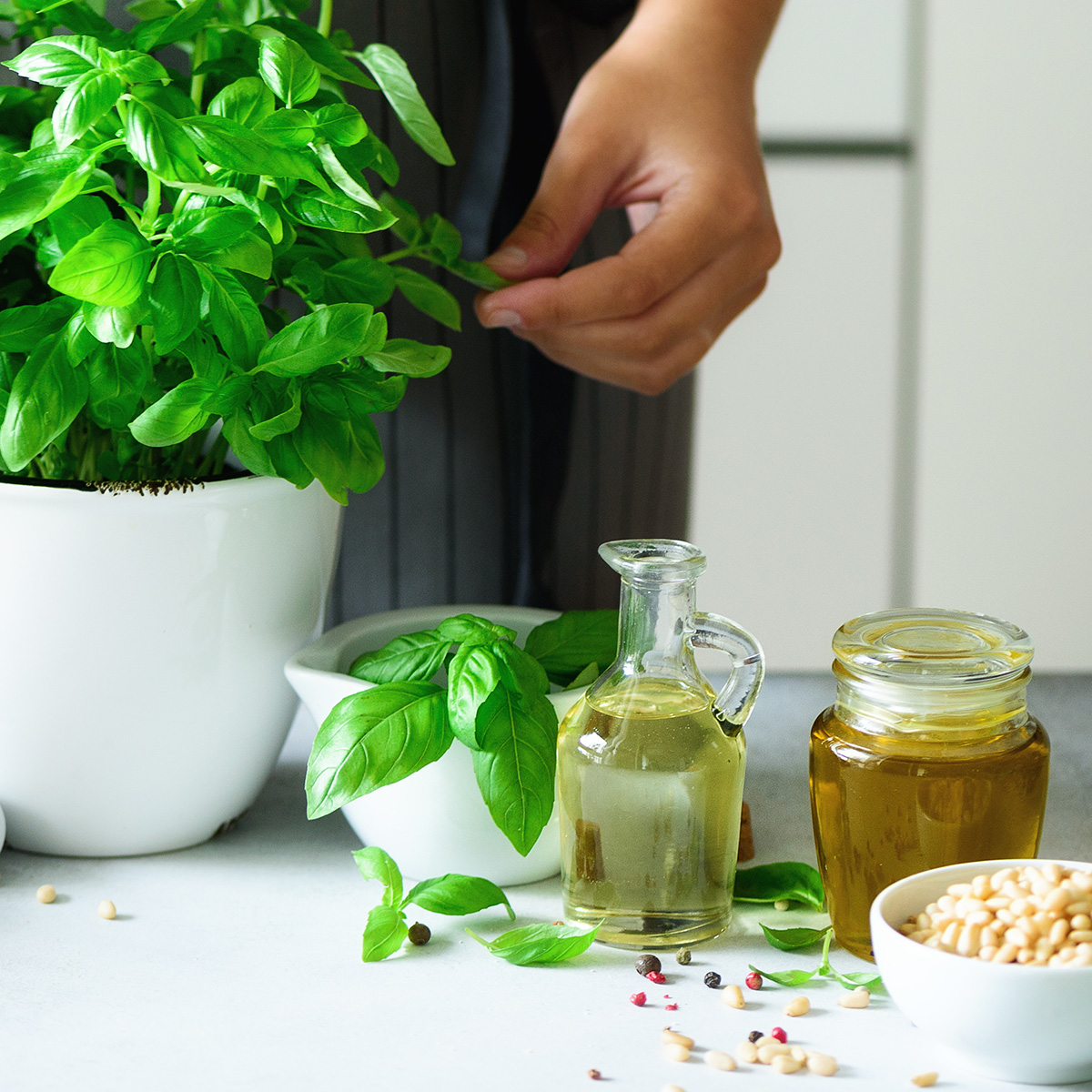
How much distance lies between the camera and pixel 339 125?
0.64 metres

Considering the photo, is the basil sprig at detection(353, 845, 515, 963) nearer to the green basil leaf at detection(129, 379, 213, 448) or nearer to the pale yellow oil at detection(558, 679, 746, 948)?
the pale yellow oil at detection(558, 679, 746, 948)

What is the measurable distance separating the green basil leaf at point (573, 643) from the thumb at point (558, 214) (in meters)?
0.28

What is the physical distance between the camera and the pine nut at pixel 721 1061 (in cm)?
57

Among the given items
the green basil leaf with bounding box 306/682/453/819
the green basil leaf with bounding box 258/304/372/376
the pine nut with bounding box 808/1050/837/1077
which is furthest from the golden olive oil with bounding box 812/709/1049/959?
the green basil leaf with bounding box 258/304/372/376

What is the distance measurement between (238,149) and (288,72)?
0.07 metres

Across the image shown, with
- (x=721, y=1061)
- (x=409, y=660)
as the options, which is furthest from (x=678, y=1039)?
(x=409, y=660)

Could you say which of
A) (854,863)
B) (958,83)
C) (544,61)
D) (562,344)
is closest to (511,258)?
(562,344)

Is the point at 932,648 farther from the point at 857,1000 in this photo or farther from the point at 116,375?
the point at 116,375

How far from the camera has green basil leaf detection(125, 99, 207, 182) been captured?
1.87ft

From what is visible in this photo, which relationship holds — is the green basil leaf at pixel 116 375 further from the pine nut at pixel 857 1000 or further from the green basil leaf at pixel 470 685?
the pine nut at pixel 857 1000

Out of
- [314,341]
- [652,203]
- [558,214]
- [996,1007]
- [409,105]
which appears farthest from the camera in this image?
[652,203]

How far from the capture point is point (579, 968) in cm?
66

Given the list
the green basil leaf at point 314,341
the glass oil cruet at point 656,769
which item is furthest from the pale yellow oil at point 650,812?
the green basil leaf at point 314,341

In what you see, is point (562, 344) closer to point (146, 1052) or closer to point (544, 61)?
point (544, 61)
